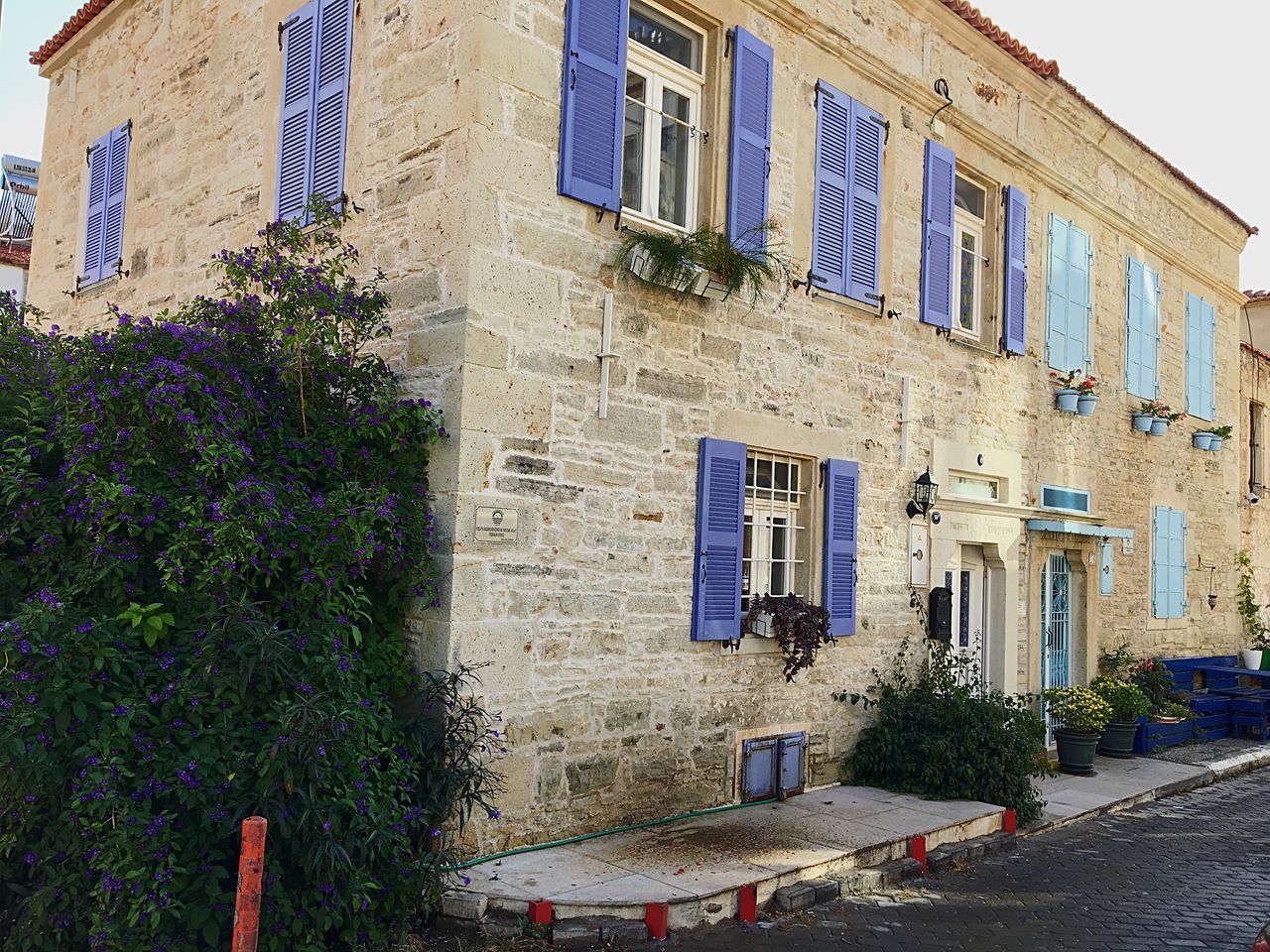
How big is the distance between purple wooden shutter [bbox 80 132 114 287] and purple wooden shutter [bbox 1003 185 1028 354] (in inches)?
341

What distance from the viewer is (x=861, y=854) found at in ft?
21.4

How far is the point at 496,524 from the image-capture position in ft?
19.6

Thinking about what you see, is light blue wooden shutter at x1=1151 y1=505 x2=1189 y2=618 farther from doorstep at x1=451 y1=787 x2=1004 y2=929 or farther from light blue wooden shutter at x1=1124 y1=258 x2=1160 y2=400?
doorstep at x1=451 y1=787 x2=1004 y2=929

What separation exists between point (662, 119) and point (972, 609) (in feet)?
18.9

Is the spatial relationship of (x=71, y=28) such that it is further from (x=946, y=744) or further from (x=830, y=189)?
(x=946, y=744)

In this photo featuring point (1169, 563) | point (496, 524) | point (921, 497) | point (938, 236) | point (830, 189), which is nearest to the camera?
point (496, 524)

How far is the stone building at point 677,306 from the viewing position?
6.17 meters

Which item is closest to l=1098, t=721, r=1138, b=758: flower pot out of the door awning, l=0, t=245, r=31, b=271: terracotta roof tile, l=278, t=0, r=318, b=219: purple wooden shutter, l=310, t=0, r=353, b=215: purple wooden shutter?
the door awning

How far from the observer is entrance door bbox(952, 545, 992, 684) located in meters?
10.1

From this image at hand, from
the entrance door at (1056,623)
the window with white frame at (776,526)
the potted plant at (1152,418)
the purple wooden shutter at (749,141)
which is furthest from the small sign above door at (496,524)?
the potted plant at (1152,418)

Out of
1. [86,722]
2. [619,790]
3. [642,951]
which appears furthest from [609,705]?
[86,722]

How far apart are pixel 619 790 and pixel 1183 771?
682cm

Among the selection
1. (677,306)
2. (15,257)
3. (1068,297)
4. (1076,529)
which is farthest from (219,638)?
(15,257)

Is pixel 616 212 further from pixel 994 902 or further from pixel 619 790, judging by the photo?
pixel 994 902
